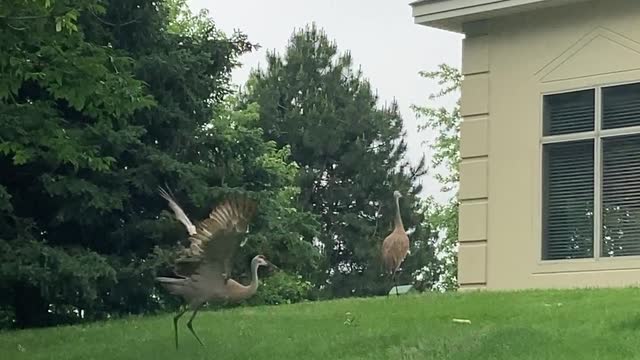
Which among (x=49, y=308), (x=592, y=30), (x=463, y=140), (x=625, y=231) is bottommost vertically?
(x=49, y=308)

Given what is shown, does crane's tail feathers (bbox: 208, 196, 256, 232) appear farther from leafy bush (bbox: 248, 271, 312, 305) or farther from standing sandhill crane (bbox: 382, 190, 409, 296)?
leafy bush (bbox: 248, 271, 312, 305)

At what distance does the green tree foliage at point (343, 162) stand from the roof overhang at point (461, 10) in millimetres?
30821

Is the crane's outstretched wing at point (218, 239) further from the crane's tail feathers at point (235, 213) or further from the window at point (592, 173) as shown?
the window at point (592, 173)

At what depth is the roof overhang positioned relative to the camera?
1641 centimetres

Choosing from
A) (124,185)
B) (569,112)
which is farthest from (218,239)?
(124,185)

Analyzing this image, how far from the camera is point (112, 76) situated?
537 inches

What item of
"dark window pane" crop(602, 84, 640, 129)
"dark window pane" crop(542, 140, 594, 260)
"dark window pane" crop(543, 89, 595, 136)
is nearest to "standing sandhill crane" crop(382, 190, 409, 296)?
"dark window pane" crop(542, 140, 594, 260)

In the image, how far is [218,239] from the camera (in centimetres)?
1266

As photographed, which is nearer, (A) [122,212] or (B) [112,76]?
(B) [112,76]

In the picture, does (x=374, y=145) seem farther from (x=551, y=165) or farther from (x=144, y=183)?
(x=551, y=165)

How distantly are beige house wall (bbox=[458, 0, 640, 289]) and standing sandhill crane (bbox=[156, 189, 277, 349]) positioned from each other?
3.55m

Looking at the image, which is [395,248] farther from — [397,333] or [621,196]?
[397,333]

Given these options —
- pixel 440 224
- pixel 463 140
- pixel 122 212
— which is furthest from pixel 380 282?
pixel 463 140

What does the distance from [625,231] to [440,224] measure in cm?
3251
